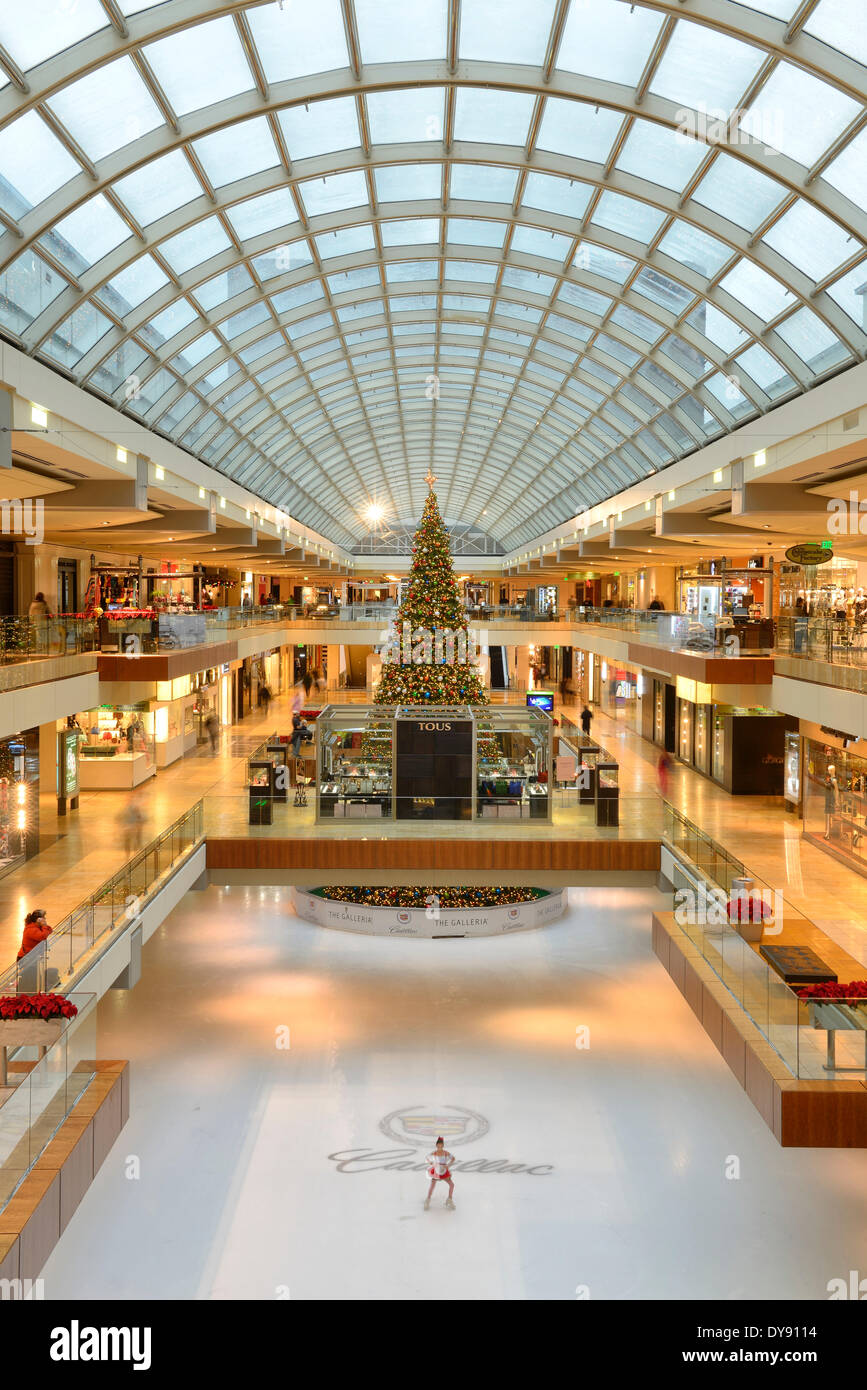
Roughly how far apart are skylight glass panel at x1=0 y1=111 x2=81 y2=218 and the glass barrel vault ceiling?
0.16 ft

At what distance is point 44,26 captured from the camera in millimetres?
15359

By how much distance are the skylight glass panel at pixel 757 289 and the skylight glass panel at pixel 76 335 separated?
14.4 m

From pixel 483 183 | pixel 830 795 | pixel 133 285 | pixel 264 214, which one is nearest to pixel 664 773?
pixel 830 795

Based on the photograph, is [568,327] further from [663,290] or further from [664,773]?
[664,773]

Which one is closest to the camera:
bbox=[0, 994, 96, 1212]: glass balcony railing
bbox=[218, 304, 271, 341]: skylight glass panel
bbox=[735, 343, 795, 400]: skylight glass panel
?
bbox=[0, 994, 96, 1212]: glass balcony railing

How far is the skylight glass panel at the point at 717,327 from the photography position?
2622 cm

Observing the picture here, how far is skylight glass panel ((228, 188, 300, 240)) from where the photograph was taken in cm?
2528

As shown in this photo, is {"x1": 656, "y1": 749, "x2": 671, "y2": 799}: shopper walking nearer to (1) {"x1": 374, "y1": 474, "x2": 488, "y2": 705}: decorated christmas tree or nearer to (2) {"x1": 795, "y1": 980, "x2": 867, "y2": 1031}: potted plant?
(1) {"x1": 374, "y1": 474, "x2": 488, "y2": 705}: decorated christmas tree

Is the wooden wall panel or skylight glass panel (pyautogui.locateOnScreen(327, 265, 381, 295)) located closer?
the wooden wall panel

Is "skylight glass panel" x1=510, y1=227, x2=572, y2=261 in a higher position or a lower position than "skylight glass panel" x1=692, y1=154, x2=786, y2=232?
higher

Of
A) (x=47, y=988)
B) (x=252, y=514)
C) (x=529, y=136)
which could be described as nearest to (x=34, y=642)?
(x=47, y=988)

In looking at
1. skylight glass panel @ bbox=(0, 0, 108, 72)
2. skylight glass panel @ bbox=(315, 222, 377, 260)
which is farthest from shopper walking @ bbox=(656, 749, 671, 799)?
skylight glass panel @ bbox=(0, 0, 108, 72)

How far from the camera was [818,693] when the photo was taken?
69.7 ft

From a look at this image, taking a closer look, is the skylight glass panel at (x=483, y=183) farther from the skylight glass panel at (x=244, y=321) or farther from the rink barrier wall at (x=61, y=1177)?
the rink barrier wall at (x=61, y=1177)
